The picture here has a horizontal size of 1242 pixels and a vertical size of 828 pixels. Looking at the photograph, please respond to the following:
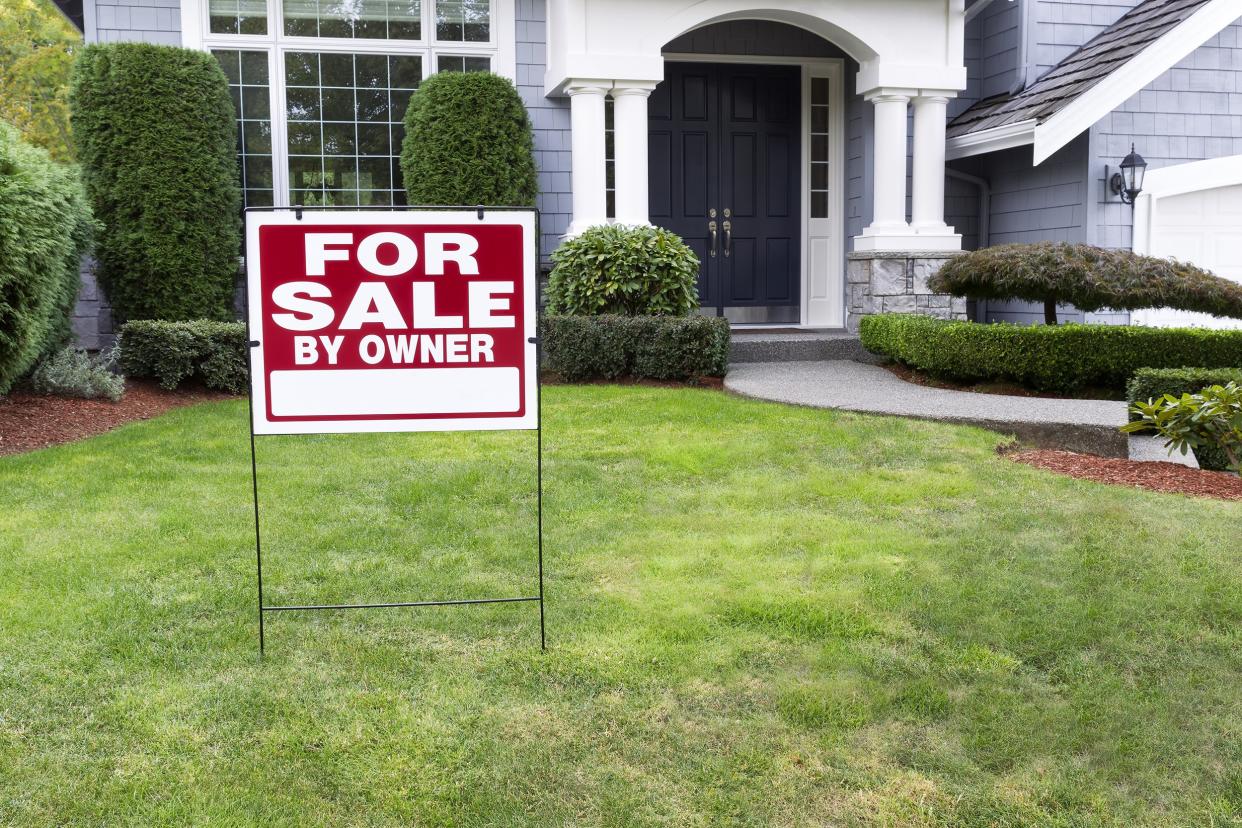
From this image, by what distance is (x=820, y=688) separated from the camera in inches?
124

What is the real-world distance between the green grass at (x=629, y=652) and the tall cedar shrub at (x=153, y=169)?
3771 mm

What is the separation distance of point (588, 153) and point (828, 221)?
119 inches

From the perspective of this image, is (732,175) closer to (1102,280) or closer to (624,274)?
(624,274)

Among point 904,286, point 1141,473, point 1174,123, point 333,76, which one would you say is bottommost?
point 1141,473

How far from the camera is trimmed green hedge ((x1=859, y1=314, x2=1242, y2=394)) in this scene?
7.84 m

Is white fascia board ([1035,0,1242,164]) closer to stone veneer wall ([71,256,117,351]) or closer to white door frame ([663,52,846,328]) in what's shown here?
white door frame ([663,52,846,328])

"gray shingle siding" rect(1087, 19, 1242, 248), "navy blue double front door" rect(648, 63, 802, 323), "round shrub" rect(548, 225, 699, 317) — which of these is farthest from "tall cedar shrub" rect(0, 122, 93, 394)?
"gray shingle siding" rect(1087, 19, 1242, 248)

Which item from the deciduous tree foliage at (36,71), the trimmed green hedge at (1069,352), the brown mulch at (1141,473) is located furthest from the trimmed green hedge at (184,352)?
the deciduous tree foliage at (36,71)

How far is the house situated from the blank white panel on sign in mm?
6641

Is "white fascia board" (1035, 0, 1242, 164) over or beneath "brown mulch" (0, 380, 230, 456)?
over

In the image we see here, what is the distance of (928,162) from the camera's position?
10.4 m

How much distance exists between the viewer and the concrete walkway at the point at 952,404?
261 inches

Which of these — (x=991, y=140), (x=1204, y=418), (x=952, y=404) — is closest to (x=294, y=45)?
(x=991, y=140)

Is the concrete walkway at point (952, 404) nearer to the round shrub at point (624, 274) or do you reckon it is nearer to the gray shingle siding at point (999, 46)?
the round shrub at point (624, 274)
